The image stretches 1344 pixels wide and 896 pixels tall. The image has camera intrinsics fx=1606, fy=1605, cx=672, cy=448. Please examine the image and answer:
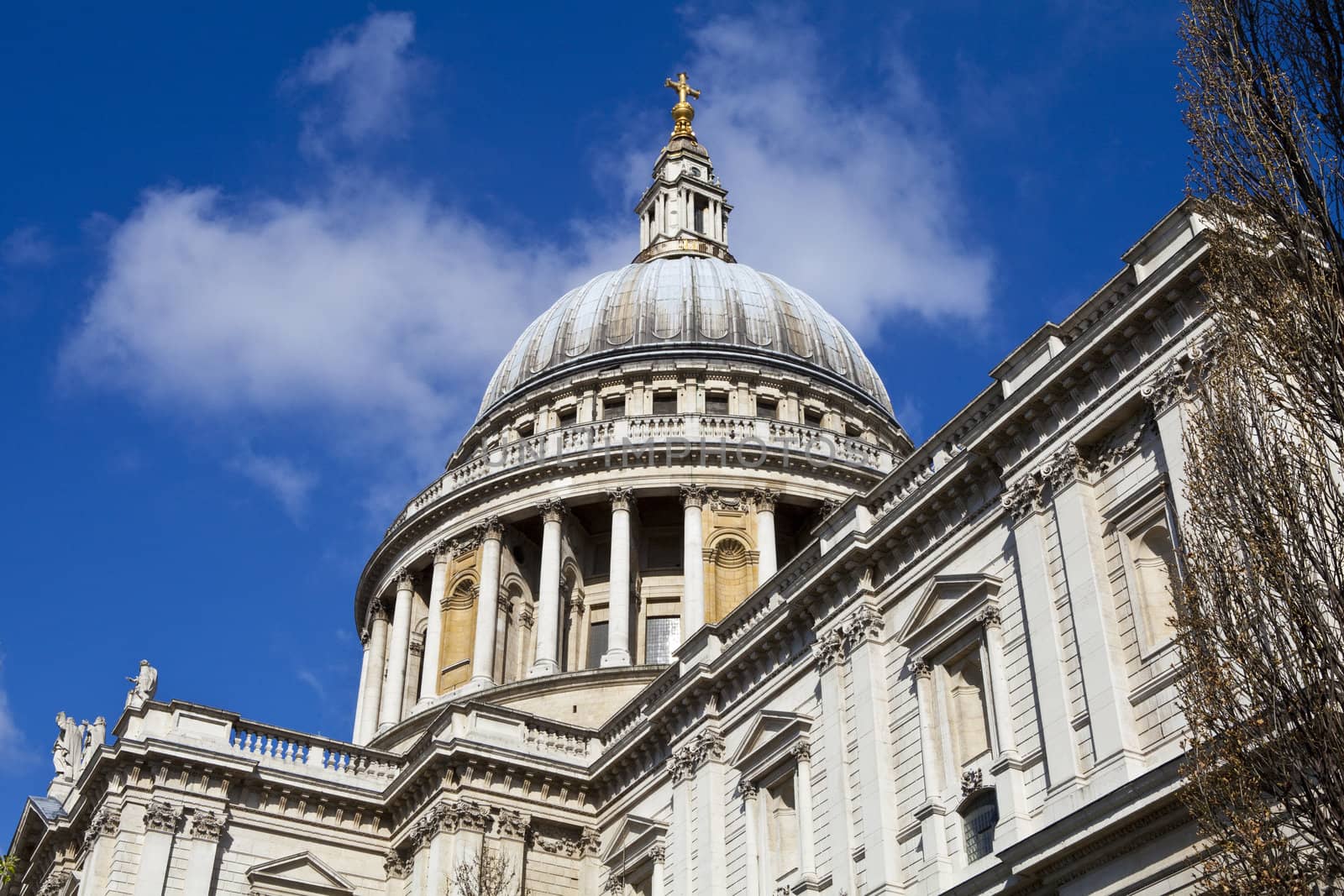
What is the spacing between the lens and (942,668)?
25.6 meters

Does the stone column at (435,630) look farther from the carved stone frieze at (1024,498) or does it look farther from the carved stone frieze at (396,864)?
the carved stone frieze at (1024,498)

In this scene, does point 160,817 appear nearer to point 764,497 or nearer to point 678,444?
point 678,444

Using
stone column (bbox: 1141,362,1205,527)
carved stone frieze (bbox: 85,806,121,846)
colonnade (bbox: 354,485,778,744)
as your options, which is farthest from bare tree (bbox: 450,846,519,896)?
stone column (bbox: 1141,362,1205,527)

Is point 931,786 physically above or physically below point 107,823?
below

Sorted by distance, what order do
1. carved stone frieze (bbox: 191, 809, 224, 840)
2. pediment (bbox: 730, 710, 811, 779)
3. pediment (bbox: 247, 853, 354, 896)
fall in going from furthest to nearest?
pediment (bbox: 247, 853, 354, 896) → carved stone frieze (bbox: 191, 809, 224, 840) → pediment (bbox: 730, 710, 811, 779)

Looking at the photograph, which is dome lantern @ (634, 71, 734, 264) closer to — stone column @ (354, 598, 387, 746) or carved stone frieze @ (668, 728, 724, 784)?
stone column @ (354, 598, 387, 746)

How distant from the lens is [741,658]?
99.7 feet

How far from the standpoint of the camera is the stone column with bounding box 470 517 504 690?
1816 inches

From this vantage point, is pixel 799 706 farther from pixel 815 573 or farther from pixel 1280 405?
pixel 1280 405

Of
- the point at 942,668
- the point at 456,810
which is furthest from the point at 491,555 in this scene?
the point at 942,668

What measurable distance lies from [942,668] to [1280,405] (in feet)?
34.5

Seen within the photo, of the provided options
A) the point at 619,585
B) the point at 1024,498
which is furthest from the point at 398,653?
the point at 1024,498

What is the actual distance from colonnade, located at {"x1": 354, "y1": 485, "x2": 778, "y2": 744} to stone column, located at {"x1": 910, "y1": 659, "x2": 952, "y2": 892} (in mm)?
19440

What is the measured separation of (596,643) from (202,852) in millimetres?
17404
